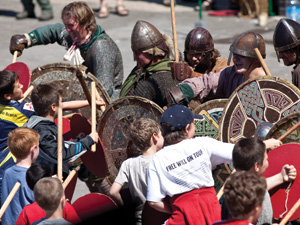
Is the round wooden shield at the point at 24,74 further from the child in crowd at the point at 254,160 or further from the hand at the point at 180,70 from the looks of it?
the child in crowd at the point at 254,160

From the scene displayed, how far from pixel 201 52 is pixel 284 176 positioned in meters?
2.00

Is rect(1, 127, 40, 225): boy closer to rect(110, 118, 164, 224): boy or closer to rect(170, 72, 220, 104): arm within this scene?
rect(110, 118, 164, 224): boy

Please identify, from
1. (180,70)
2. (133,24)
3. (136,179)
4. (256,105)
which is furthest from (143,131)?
(133,24)

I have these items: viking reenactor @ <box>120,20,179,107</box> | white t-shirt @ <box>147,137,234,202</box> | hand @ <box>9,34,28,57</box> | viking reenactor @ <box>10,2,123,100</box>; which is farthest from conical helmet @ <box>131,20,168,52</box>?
white t-shirt @ <box>147,137,234,202</box>

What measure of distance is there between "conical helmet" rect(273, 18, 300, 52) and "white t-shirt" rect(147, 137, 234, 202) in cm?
123

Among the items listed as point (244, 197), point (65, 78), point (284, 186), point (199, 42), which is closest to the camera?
point (244, 197)

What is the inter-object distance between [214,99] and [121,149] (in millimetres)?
864

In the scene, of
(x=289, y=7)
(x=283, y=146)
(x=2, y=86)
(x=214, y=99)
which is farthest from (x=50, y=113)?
(x=289, y=7)

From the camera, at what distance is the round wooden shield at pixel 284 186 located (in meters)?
3.77

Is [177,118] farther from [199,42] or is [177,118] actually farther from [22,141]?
[199,42]

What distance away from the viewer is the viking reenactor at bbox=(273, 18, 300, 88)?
15.2 ft

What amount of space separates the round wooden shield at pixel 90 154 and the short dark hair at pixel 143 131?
29.7 inches

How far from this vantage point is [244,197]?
10.4 ft

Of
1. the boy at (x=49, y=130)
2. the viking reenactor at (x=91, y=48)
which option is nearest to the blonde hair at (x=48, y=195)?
the boy at (x=49, y=130)
